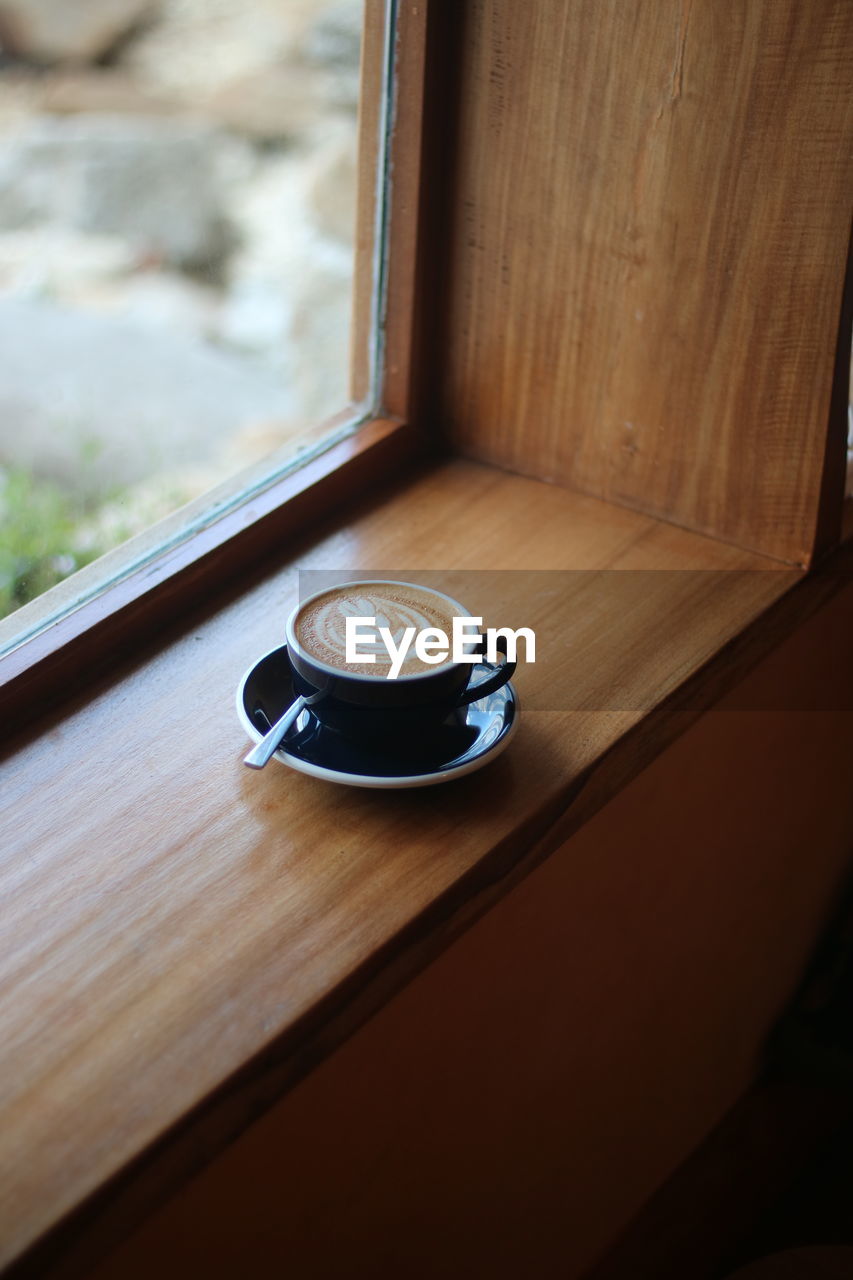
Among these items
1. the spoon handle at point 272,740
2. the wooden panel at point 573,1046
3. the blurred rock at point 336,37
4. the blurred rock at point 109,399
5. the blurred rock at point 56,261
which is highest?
the blurred rock at point 336,37

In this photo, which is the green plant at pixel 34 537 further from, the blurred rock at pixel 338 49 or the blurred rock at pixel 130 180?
the blurred rock at pixel 338 49

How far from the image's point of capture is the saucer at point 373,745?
83 cm

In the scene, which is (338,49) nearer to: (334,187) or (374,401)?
(334,187)

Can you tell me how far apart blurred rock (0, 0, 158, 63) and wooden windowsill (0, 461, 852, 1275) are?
1.51 feet

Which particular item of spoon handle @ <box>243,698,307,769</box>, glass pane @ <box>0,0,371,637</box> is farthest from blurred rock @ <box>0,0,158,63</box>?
spoon handle @ <box>243,698,307,769</box>

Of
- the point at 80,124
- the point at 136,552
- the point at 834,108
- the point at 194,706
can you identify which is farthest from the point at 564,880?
the point at 80,124

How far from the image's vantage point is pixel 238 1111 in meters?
0.66

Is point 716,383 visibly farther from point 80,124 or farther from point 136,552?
point 80,124

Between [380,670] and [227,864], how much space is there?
17cm

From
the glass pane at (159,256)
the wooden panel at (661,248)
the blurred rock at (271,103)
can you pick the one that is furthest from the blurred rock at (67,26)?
the wooden panel at (661,248)

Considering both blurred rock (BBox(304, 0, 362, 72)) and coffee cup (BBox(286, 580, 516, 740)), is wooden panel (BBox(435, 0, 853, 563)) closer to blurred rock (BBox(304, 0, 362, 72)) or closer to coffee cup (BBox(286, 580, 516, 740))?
blurred rock (BBox(304, 0, 362, 72))

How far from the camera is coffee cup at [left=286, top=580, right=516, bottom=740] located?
816 millimetres

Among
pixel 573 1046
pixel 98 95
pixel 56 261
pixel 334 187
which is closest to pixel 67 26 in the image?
pixel 98 95

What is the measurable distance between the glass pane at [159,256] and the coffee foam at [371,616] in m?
0.24
